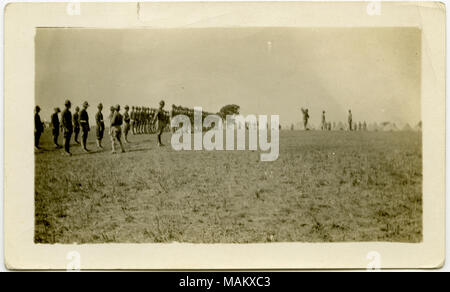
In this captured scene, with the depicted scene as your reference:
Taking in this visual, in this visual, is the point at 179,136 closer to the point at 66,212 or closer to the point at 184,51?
the point at 184,51

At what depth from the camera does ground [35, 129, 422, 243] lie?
3074 millimetres

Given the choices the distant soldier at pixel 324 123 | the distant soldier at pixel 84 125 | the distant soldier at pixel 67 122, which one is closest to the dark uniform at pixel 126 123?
the distant soldier at pixel 84 125

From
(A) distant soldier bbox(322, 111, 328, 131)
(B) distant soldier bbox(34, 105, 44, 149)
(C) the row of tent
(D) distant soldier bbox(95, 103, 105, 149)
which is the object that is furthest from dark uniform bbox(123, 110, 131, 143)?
(A) distant soldier bbox(322, 111, 328, 131)

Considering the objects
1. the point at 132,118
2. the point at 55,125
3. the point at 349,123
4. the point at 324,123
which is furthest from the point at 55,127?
the point at 349,123

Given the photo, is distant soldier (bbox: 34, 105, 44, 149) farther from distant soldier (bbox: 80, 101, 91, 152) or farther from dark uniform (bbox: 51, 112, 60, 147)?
distant soldier (bbox: 80, 101, 91, 152)

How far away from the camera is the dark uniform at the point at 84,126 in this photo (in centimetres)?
317

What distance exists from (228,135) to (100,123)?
33.5 inches

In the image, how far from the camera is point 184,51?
3.12 m

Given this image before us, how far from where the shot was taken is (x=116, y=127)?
10.3ft

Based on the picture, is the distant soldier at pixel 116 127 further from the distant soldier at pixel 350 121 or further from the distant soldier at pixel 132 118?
the distant soldier at pixel 350 121

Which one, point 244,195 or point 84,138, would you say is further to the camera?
point 84,138

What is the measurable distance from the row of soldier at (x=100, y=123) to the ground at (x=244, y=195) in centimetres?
8

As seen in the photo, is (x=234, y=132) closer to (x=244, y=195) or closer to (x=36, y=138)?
(x=244, y=195)
